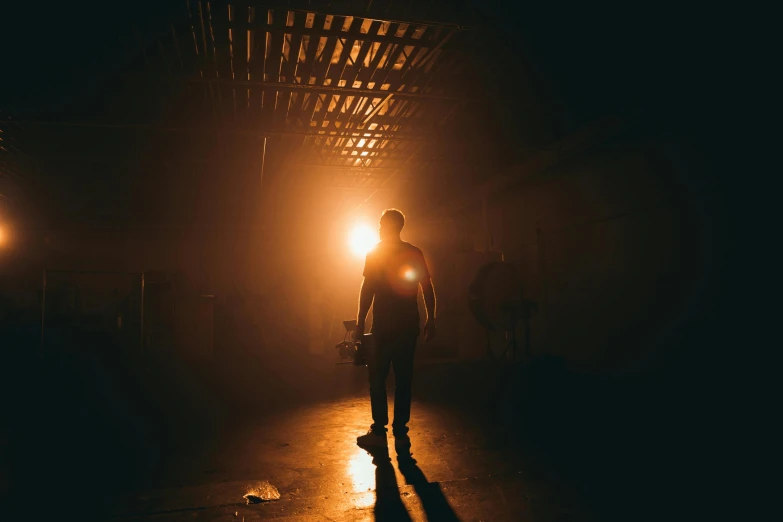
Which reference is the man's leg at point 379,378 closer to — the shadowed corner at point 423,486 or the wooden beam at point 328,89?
the shadowed corner at point 423,486

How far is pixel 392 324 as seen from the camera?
13.7 ft

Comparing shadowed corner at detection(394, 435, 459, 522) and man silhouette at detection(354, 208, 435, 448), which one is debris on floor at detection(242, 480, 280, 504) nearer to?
shadowed corner at detection(394, 435, 459, 522)

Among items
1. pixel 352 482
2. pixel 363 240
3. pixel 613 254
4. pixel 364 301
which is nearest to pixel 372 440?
pixel 352 482

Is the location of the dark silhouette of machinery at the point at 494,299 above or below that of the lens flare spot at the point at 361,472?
above

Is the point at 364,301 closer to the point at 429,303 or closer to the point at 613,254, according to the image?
the point at 429,303

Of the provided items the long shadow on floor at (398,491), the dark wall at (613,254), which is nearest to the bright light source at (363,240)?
the dark wall at (613,254)

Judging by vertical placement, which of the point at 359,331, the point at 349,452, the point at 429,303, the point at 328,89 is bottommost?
the point at 349,452

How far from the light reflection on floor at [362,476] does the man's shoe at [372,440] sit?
84 millimetres

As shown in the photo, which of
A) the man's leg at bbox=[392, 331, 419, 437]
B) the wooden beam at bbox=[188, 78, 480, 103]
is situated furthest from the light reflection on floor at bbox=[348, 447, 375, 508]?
the wooden beam at bbox=[188, 78, 480, 103]

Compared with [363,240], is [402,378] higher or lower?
lower

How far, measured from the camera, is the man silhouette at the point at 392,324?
13.7 ft

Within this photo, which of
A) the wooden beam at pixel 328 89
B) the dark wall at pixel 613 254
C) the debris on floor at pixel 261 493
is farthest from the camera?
the wooden beam at pixel 328 89

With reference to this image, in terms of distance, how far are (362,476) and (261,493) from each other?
68cm

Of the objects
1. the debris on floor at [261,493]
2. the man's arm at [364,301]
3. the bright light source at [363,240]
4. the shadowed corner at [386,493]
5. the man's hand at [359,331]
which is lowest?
the shadowed corner at [386,493]
